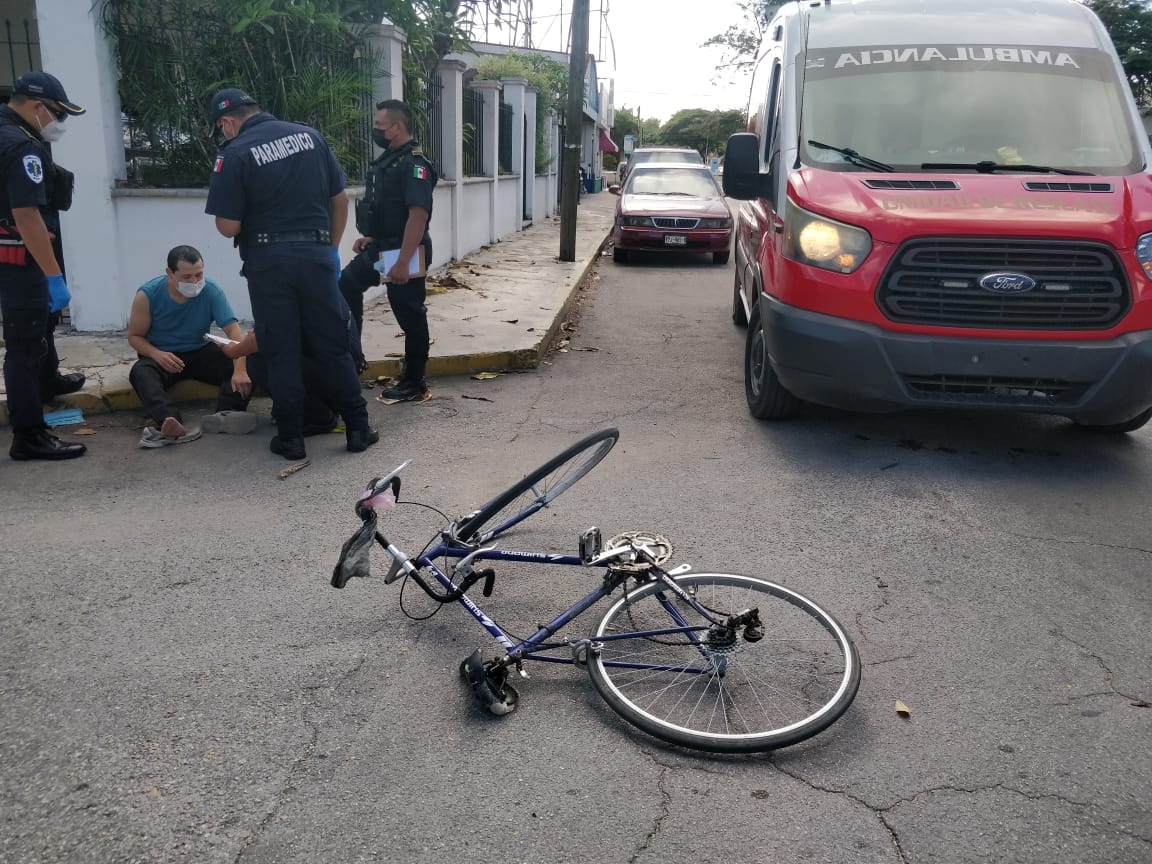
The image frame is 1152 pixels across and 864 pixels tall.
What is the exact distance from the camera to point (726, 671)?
3148 mm

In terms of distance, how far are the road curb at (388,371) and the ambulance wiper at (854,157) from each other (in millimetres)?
2856

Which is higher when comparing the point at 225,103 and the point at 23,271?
the point at 225,103

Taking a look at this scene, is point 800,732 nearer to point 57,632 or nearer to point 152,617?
point 152,617

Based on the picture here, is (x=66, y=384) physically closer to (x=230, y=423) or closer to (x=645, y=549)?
(x=230, y=423)

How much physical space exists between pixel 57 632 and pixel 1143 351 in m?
4.93

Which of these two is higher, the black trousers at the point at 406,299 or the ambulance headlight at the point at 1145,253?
the ambulance headlight at the point at 1145,253

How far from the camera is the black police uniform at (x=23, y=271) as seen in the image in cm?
487

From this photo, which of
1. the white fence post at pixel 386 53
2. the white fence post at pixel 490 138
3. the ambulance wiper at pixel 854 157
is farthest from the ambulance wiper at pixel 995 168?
the white fence post at pixel 490 138

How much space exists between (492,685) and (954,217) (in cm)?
337

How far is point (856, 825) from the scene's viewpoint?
254cm

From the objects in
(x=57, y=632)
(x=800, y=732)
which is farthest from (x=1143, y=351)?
(x=57, y=632)

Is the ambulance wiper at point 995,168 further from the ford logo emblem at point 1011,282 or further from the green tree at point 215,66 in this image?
the green tree at point 215,66

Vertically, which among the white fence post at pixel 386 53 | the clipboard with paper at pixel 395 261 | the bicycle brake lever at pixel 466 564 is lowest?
the bicycle brake lever at pixel 466 564

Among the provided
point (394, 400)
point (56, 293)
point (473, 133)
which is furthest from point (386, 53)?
point (473, 133)
